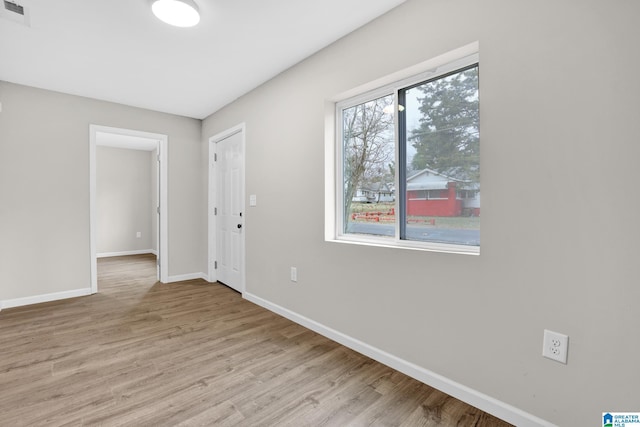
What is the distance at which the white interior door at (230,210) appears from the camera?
3.76 meters

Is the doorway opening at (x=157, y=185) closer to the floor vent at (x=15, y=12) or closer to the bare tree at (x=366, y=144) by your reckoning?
the floor vent at (x=15, y=12)

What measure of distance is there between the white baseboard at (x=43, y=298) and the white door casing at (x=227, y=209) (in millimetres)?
1534

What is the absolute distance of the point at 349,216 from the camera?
101 inches

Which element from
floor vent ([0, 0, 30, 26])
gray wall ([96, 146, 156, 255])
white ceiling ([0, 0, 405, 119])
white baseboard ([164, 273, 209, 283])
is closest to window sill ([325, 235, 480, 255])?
white ceiling ([0, 0, 405, 119])

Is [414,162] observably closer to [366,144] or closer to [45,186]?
[366,144]

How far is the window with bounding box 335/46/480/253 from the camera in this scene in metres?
1.80

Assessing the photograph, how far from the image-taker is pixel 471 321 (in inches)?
64.1

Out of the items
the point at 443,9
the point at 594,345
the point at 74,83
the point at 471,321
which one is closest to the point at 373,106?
the point at 443,9

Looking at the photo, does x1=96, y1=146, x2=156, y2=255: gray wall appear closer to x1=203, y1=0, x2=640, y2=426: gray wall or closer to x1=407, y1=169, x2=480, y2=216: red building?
x1=203, y1=0, x2=640, y2=426: gray wall

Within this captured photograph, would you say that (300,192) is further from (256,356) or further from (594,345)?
(594,345)

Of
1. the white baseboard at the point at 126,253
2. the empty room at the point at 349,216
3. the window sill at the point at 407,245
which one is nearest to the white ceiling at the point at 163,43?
the empty room at the point at 349,216

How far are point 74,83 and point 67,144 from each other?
2.50 ft

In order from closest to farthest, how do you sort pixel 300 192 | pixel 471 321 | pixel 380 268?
Answer: pixel 471 321 → pixel 380 268 → pixel 300 192

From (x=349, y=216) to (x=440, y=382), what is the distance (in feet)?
4.46
